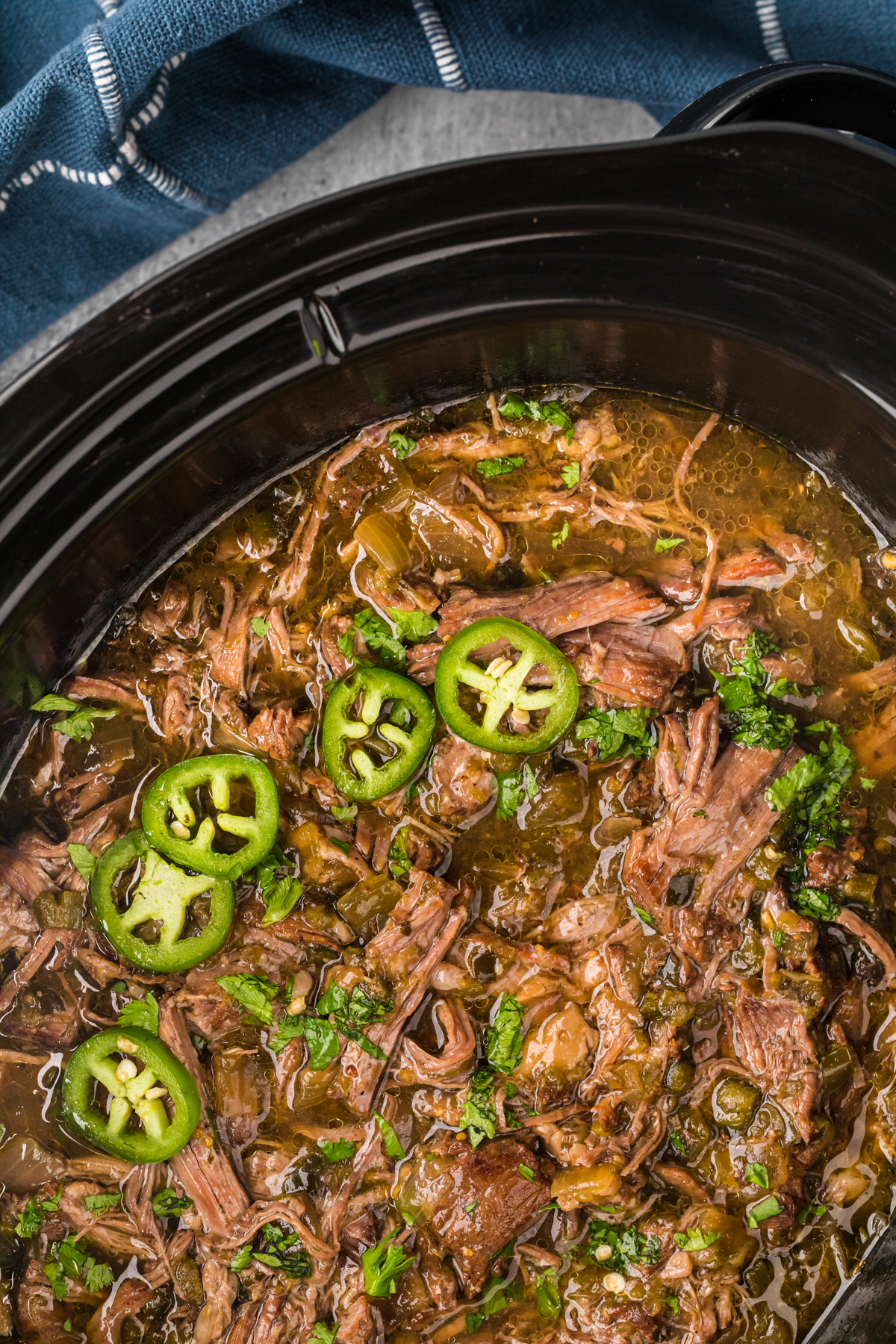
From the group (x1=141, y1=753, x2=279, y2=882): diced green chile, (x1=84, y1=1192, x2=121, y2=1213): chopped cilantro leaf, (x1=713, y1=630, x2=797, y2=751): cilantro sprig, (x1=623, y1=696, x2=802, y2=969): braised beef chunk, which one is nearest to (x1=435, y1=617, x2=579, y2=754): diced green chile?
(x1=623, y1=696, x2=802, y2=969): braised beef chunk

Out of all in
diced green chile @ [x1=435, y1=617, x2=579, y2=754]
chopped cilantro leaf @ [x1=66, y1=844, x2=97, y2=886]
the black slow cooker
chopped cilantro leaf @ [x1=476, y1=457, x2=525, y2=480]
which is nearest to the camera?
the black slow cooker

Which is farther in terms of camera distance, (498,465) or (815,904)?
(498,465)

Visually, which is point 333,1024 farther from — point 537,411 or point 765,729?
point 537,411

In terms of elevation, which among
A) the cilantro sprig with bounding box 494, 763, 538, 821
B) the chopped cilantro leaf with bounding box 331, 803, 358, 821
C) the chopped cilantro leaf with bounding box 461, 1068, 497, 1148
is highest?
the cilantro sprig with bounding box 494, 763, 538, 821

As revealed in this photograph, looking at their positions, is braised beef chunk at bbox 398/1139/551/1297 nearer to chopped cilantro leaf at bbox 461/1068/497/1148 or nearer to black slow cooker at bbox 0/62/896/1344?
chopped cilantro leaf at bbox 461/1068/497/1148

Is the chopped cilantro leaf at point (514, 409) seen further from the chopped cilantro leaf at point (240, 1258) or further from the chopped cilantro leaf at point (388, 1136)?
the chopped cilantro leaf at point (240, 1258)

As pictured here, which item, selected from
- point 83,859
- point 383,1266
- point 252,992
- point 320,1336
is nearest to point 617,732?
point 252,992

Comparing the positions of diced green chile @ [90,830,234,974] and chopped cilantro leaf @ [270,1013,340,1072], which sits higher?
diced green chile @ [90,830,234,974]

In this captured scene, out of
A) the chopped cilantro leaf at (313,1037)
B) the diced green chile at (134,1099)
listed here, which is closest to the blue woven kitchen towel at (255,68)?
the diced green chile at (134,1099)
